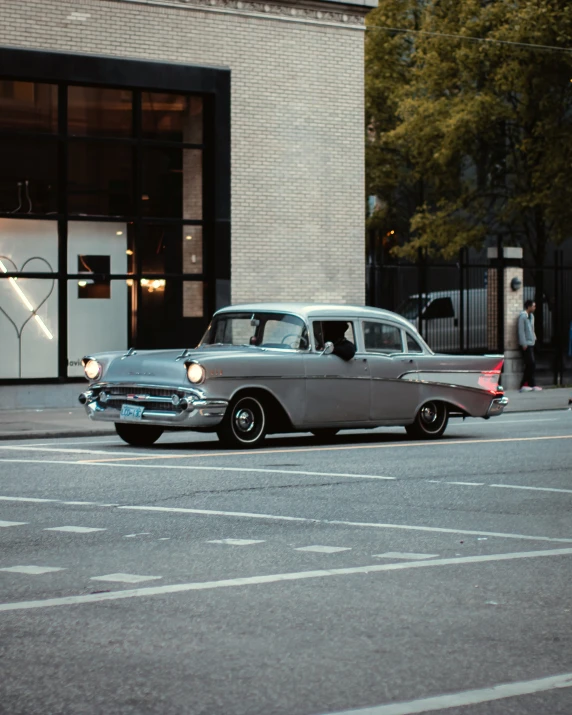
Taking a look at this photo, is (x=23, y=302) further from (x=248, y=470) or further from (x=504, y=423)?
(x=248, y=470)

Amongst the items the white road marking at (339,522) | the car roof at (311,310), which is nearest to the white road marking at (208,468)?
the white road marking at (339,522)

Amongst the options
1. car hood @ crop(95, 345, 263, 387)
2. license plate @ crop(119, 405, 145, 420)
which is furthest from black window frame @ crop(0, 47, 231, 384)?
license plate @ crop(119, 405, 145, 420)

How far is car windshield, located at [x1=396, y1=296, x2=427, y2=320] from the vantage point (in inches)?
1147

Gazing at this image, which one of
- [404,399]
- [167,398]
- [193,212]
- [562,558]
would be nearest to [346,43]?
[193,212]

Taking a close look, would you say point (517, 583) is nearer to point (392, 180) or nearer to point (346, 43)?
point (346, 43)

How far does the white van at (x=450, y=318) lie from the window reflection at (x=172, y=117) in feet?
22.8

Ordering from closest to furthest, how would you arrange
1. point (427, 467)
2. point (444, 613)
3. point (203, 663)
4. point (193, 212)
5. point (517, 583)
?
point (203, 663)
point (444, 613)
point (517, 583)
point (427, 467)
point (193, 212)

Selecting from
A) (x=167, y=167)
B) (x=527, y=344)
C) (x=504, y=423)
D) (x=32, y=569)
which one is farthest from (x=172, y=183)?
(x=32, y=569)

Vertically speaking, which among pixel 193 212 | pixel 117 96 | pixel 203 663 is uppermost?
pixel 117 96

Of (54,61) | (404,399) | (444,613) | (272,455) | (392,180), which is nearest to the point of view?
(444,613)

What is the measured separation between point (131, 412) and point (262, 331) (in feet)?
6.71

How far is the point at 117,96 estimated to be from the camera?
76.6 ft

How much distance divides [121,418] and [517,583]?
8196mm

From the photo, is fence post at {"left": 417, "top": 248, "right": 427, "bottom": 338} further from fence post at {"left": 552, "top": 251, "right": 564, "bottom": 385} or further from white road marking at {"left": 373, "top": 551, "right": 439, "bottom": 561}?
white road marking at {"left": 373, "top": 551, "right": 439, "bottom": 561}
